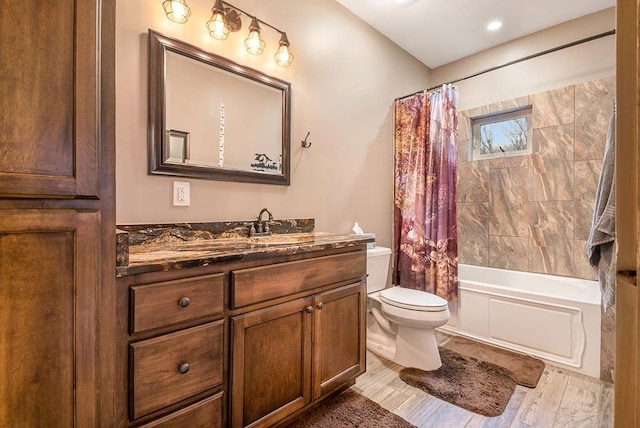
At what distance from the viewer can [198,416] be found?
1065 mm

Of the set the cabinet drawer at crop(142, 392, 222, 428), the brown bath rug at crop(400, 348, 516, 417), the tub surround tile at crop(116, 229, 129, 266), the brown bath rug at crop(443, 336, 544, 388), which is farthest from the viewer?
the brown bath rug at crop(443, 336, 544, 388)

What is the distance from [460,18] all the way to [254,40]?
6.06 ft

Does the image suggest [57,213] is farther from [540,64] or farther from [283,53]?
[540,64]

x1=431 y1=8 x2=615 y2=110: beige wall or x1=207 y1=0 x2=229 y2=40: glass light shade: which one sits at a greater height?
x1=431 y1=8 x2=615 y2=110: beige wall

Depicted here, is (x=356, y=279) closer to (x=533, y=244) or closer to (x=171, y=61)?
(x=171, y=61)

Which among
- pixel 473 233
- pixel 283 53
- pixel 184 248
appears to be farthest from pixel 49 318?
pixel 473 233

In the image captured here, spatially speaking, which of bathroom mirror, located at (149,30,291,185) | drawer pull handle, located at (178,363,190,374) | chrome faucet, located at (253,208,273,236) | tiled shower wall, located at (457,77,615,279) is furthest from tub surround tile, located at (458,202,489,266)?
drawer pull handle, located at (178,363,190,374)

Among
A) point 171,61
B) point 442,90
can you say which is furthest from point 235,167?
point 442,90

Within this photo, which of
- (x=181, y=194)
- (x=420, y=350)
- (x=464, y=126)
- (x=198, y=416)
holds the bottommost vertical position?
(x=420, y=350)

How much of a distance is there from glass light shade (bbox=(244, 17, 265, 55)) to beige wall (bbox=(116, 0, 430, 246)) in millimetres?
41

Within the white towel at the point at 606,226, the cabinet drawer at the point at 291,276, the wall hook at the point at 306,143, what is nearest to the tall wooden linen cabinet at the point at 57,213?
the cabinet drawer at the point at 291,276

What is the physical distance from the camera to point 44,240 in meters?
0.75

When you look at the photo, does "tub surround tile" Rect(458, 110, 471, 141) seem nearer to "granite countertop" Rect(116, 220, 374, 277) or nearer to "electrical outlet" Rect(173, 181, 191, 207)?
"granite countertop" Rect(116, 220, 374, 277)

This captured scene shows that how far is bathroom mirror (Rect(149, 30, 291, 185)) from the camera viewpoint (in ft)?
4.86
